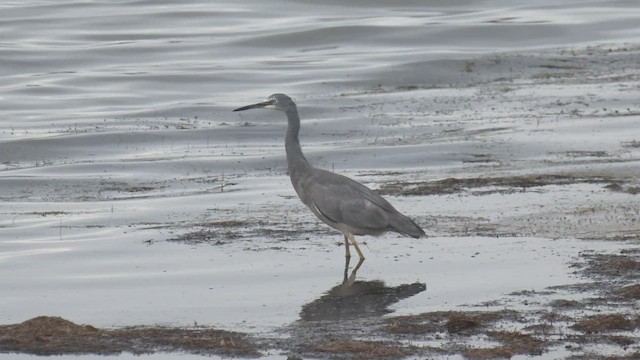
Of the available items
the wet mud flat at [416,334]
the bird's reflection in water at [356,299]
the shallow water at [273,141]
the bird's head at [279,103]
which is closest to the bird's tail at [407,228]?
the shallow water at [273,141]

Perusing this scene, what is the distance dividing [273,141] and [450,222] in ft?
28.8

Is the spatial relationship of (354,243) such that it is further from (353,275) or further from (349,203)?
(353,275)

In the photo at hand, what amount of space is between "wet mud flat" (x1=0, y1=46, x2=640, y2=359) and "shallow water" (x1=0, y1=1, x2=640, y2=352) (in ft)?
0.25

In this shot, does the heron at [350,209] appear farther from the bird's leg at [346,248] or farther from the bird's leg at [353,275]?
the bird's leg at [353,275]

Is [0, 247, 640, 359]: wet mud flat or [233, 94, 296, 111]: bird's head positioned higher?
[233, 94, 296, 111]: bird's head

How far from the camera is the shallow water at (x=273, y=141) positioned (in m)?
12.5

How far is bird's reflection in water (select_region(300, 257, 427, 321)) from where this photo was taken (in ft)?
36.7

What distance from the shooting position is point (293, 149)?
14570 mm

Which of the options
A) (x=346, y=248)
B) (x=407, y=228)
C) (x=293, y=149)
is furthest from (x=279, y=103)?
(x=407, y=228)

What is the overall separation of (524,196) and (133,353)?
746 cm

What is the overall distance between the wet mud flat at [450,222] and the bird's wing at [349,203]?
0.44 m

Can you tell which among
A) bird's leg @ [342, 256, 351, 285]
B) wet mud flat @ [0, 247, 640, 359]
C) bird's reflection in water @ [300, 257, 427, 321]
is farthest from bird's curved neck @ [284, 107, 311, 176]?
wet mud flat @ [0, 247, 640, 359]

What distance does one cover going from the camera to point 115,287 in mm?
12383

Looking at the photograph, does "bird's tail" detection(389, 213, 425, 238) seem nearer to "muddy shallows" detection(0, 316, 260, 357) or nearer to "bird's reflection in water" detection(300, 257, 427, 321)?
Result: "bird's reflection in water" detection(300, 257, 427, 321)
